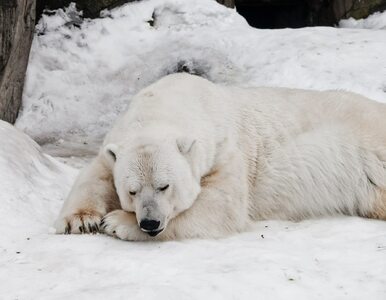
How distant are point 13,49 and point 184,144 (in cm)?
463

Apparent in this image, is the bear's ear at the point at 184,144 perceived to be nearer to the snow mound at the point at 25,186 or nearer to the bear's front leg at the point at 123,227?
the bear's front leg at the point at 123,227

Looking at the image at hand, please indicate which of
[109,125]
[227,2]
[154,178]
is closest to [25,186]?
[154,178]

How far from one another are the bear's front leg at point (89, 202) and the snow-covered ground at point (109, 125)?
0.48ft

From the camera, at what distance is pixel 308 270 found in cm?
377

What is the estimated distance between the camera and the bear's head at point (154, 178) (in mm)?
4238

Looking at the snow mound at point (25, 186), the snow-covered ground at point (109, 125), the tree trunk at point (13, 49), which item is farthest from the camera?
the tree trunk at point (13, 49)

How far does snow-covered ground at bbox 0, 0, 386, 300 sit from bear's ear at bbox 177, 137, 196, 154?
59cm

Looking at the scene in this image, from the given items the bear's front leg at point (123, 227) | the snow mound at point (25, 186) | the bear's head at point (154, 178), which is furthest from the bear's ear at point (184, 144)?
the snow mound at point (25, 186)

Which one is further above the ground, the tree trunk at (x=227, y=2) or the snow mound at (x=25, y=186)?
the tree trunk at (x=227, y=2)

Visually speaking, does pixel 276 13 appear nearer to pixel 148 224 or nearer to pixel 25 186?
pixel 25 186

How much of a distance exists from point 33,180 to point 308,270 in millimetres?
2690

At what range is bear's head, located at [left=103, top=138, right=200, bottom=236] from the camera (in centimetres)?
424

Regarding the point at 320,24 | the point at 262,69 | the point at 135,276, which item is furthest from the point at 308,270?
the point at 320,24

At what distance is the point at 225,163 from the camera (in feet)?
16.4
